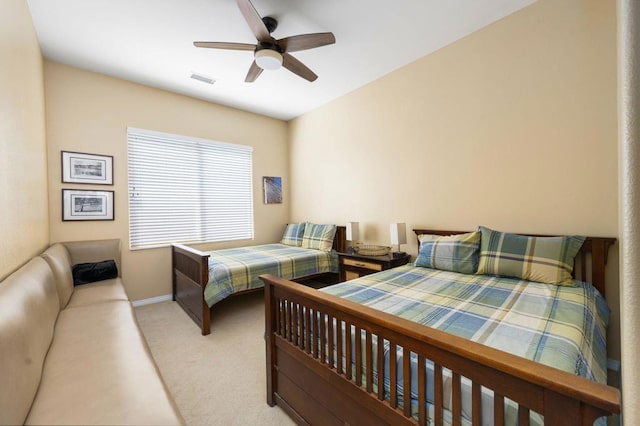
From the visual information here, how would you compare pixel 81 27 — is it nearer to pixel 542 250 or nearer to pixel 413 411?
pixel 413 411

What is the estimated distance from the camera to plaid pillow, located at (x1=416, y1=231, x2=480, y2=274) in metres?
2.31

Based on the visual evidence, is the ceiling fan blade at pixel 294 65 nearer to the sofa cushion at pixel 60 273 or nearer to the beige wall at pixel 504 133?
the beige wall at pixel 504 133

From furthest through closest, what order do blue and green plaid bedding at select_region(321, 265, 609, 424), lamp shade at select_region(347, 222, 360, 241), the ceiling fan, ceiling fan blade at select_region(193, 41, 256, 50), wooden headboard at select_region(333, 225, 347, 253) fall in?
wooden headboard at select_region(333, 225, 347, 253), lamp shade at select_region(347, 222, 360, 241), ceiling fan blade at select_region(193, 41, 256, 50), the ceiling fan, blue and green plaid bedding at select_region(321, 265, 609, 424)

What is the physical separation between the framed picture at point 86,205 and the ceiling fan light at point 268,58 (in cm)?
256

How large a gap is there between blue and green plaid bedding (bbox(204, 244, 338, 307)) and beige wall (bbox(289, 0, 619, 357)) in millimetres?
796

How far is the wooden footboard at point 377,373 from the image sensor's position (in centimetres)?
71

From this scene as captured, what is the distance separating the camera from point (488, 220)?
2572mm

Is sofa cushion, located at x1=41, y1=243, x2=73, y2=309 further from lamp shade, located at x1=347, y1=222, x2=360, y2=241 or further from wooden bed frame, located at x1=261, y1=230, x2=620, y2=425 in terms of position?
lamp shade, located at x1=347, y1=222, x2=360, y2=241

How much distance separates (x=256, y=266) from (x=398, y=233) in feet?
5.51

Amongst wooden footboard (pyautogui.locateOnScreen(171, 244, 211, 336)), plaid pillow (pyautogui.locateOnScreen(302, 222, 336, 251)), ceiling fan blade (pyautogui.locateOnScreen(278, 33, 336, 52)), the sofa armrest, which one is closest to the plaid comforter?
wooden footboard (pyautogui.locateOnScreen(171, 244, 211, 336))

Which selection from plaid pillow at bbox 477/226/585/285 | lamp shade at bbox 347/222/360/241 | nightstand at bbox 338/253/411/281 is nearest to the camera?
plaid pillow at bbox 477/226/585/285

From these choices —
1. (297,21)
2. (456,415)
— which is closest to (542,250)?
(456,415)

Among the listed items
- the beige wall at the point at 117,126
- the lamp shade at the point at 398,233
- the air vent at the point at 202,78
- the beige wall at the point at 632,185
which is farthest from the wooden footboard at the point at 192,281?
the beige wall at the point at 632,185

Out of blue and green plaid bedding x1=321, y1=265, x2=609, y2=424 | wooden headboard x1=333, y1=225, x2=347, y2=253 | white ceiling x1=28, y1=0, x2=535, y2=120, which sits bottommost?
blue and green plaid bedding x1=321, y1=265, x2=609, y2=424
